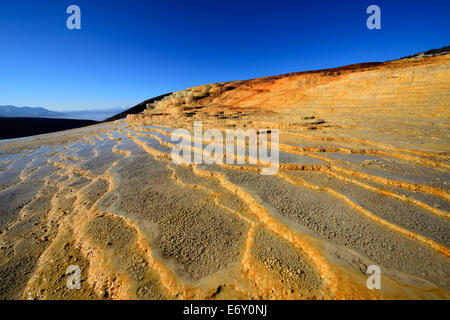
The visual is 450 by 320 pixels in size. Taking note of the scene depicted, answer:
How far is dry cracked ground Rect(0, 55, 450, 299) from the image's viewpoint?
3.79ft

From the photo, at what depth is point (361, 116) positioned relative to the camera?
18.6ft

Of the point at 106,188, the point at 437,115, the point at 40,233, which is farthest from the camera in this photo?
the point at 437,115

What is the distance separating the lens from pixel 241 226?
1.67m

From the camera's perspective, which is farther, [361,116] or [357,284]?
[361,116]

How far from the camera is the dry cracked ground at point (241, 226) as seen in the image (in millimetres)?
1155

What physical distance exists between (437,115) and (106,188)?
289 inches

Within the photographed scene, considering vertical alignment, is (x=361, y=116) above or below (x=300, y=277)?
above
